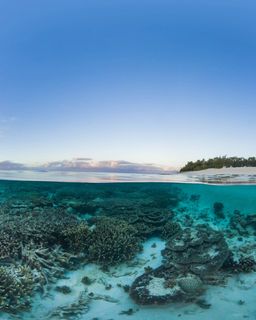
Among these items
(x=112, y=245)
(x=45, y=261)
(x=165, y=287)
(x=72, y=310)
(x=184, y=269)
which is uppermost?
(x=112, y=245)

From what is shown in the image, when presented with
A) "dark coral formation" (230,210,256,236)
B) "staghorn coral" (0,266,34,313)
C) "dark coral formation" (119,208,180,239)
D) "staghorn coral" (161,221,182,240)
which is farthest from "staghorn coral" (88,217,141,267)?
"dark coral formation" (230,210,256,236)

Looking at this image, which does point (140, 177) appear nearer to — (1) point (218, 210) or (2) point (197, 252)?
(1) point (218, 210)

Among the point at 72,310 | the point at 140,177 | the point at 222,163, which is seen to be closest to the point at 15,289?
the point at 72,310

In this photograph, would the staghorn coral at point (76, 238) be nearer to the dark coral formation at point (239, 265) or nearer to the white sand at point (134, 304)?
the white sand at point (134, 304)

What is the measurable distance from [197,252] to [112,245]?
2.28 metres

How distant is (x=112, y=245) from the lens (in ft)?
28.5

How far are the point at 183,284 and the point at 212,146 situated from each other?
7283mm

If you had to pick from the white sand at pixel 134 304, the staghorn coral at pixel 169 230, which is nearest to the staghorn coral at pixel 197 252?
the staghorn coral at pixel 169 230

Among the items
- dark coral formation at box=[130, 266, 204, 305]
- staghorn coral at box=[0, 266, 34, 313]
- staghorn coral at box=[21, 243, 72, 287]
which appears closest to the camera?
staghorn coral at box=[0, 266, 34, 313]

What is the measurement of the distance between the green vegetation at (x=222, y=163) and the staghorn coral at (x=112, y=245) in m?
6.78

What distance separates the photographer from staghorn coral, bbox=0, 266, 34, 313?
6586 mm

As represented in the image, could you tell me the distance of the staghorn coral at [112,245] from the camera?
8625 millimetres

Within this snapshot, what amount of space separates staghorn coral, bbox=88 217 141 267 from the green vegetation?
22.2ft

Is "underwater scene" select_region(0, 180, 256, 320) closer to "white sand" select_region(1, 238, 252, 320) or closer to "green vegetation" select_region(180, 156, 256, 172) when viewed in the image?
"white sand" select_region(1, 238, 252, 320)
